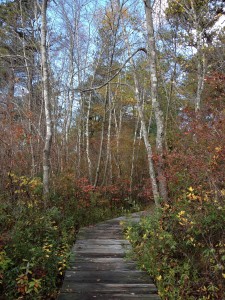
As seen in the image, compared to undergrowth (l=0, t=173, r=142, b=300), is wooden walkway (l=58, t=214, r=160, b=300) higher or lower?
lower

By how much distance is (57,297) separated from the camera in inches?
134

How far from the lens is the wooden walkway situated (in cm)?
350

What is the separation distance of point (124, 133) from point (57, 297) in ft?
48.7

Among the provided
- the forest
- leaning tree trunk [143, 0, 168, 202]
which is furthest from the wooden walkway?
leaning tree trunk [143, 0, 168, 202]

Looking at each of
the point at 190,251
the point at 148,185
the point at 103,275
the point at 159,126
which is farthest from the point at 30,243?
the point at 148,185

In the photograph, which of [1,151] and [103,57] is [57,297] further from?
[103,57]

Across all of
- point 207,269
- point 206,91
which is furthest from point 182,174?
point 206,91

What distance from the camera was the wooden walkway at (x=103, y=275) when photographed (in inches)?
138

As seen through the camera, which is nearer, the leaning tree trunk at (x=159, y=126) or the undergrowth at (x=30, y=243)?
the undergrowth at (x=30, y=243)

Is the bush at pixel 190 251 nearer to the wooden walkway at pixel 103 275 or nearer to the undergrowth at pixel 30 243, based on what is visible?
the wooden walkway at pixel 103 275

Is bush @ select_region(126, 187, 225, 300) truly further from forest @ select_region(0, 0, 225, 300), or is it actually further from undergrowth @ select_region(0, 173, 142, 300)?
undergrowth @ select_region(0, 173, 142, 300)

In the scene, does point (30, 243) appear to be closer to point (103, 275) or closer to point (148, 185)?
point (103, 275)

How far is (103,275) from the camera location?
13.5 feet

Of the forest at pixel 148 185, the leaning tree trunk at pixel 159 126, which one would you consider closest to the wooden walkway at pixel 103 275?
the forest at pixel 148 185
